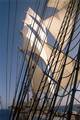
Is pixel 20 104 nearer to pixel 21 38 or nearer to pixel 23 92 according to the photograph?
pixel 23 92

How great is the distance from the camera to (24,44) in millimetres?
30922

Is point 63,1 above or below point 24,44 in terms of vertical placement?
below

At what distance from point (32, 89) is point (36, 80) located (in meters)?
1.94

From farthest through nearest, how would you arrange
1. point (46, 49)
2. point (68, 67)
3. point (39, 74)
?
point (39, 74) < point (46, 49) < point (68, 67)

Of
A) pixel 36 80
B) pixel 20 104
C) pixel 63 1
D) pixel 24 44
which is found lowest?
pixel 20 104

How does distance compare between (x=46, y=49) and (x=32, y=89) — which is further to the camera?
(x=32, y=89)

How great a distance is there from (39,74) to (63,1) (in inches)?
576

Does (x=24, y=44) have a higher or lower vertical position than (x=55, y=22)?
higher

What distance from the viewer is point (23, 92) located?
5.53 metres

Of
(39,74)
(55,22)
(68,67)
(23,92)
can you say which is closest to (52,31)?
(55,22)

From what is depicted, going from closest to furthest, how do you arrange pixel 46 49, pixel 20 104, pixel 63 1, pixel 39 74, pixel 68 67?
pixel 20 104, pixel 63 1, pixel 68 67, pixel 46 49, pixel 39 74

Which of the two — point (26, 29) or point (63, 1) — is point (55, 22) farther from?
point (26, 29)

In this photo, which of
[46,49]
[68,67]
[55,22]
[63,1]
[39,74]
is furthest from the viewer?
[39,74]

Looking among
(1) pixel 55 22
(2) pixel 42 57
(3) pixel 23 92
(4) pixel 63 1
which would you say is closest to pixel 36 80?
(2) pixel 42 57
